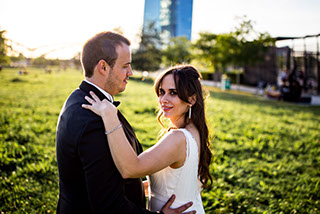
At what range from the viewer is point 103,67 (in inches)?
77.2

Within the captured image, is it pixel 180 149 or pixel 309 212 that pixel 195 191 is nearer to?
pixel 180 149

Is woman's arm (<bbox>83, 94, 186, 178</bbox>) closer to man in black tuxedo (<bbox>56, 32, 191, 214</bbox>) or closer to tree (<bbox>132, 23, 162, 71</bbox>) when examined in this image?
man in black tuxedo (<bbox>56, 32, 191, 214</bbox>)

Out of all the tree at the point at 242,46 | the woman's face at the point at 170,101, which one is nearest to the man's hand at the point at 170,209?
the woman's face at the point at 170,101

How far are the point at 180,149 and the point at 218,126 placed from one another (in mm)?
8070

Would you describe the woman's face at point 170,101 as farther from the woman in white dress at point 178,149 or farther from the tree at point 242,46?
the tree at point 242,46

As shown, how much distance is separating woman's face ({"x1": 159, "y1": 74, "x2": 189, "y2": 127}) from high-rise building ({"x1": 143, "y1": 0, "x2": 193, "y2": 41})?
2.43m

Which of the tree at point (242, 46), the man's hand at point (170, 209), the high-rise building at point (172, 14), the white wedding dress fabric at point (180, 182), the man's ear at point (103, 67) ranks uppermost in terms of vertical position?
the tree at point (242, 46)

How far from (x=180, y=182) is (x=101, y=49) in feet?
4.33

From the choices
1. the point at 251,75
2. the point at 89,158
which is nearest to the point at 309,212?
the point at 89,158

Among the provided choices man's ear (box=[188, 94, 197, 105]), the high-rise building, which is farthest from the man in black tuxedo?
the high-rise building

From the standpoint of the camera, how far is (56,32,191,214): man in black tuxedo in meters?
1.67

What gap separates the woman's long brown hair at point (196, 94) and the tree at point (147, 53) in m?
51.5

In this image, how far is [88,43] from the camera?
6.34ft

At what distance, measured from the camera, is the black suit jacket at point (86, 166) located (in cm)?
166
